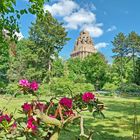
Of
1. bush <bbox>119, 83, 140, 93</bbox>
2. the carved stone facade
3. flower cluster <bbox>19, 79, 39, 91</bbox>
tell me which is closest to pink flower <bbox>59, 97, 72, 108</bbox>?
flower cluster <bbox>19, 79, 39, 91</bbox>

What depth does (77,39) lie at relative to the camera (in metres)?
129

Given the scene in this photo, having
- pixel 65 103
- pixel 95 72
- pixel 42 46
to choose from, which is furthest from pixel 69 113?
pixel 95 72

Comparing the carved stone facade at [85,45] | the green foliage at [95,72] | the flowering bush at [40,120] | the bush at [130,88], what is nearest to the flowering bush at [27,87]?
the flowering bush at [40,120]

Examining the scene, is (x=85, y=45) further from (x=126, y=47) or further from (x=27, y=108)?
(x=27, y=108)

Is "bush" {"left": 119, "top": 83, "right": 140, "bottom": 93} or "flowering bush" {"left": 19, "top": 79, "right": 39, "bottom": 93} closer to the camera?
"flowering bush" {"left": 19, "top": 79, "right": 39, "bottom": 93}

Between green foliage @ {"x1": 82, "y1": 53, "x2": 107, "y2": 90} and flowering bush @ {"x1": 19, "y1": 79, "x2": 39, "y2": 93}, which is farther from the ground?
green foliage @ {"x1": 82, "y1": 53, "x2": 107, "y2": 90}

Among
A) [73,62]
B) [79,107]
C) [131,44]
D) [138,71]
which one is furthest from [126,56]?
[79,107]

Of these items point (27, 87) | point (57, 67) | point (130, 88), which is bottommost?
point (27, 87)

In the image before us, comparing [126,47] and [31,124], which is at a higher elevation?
[126,47]

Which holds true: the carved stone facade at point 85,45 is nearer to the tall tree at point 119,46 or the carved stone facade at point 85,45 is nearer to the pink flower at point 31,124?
the tall tree at point 119,46

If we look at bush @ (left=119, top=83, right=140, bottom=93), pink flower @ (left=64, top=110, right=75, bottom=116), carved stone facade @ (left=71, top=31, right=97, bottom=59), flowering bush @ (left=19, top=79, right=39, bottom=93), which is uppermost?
carved stone facade @ (left=71, top=31, right=97, bottom=59)

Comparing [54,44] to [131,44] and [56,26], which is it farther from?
[131,44]

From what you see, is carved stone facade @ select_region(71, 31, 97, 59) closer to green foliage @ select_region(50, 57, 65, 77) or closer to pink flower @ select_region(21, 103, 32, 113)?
green foliage @ select_region(50, 57, 65, 77)

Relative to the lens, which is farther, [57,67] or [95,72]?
[95,72]
